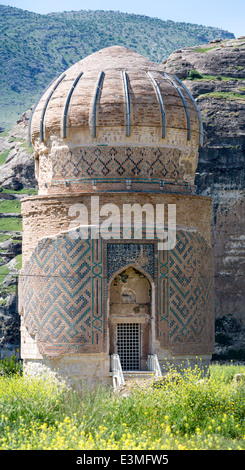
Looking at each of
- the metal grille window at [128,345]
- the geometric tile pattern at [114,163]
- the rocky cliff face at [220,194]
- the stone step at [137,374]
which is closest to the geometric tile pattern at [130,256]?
the metal grille window at [128,345]

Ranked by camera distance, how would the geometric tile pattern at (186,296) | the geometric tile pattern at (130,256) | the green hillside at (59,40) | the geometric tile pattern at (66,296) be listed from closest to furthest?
the geometric tile pattern at (66,296), the geometric tile pattern at (130,256), the geometric tile pattern at (186,296), the green hillside at (59,40)

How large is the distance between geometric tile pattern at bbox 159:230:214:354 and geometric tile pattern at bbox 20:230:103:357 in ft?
4.28

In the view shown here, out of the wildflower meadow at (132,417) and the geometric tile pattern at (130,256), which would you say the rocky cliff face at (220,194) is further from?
the wildflower meadow at (132,417)

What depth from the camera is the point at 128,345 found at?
50.1 feet

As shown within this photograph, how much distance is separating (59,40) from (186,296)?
96419 millimetres

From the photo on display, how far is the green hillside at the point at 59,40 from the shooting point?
93625 millimetres

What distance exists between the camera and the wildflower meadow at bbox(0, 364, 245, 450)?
33.4 feet

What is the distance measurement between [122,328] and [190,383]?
130 inches

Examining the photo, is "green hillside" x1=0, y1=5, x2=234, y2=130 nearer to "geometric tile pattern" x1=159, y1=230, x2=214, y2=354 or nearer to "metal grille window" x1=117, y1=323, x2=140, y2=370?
"geometric tile pattern" x1=159, y1=230, x2=214, y2=354

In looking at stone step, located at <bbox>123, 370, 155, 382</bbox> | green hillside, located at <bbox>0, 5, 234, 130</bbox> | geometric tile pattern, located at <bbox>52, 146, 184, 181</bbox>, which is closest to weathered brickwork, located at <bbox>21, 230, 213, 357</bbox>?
stone step, located at <bbox>123, 370, 155, 382</bbox>

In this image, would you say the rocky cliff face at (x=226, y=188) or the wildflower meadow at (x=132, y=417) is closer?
the wildflower meadow at (x=132, y=417)

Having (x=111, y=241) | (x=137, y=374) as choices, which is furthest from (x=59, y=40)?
(x=137, y=374)
